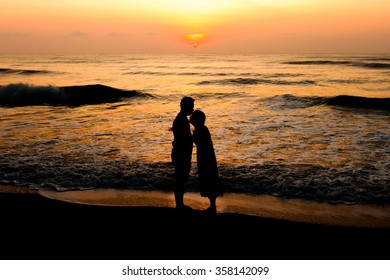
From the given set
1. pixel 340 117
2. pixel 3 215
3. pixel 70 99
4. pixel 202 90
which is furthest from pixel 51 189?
pixel 202 90

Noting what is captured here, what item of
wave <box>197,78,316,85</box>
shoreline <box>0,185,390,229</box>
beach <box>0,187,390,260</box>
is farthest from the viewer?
wave <box>197,78,316,85</box>

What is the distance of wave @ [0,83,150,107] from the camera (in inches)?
1003

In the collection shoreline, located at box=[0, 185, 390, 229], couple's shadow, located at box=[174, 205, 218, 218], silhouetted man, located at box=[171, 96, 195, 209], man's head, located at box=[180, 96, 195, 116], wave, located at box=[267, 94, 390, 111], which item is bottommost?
shoreline, located at box=[0, 185, 390, 229]

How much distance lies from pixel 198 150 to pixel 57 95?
23.8 meters

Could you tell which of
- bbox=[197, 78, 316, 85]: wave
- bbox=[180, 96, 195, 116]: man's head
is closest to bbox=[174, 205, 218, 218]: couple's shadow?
bbox=[180, 96, 195, 116]: man's head

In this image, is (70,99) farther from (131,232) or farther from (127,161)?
(131,232)

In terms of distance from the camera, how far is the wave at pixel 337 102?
2199cm

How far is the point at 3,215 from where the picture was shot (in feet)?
19.0

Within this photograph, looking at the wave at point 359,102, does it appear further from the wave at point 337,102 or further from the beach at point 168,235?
the beach at point 168,235

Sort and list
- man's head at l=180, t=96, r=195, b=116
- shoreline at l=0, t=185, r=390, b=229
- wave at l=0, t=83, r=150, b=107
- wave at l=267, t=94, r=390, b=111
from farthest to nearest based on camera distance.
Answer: wave at l=0, t=83, r=150, b=107, wave at l=267, t=94, r=390, b=111, shoreline at l=0, t=185, r=390, b=229, man's head at l=180, t=96, r=195, b=116

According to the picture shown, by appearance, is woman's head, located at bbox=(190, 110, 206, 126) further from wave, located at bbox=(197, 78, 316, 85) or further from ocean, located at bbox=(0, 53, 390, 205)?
wave, located at bbox=(197, 78, 316, 85)

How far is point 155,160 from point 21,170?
10.8ft

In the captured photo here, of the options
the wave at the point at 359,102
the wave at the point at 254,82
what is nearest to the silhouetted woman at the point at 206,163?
the wave at the point at 359,102

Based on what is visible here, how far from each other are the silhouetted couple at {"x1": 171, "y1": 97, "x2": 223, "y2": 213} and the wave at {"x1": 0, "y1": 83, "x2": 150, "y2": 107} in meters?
20.3
